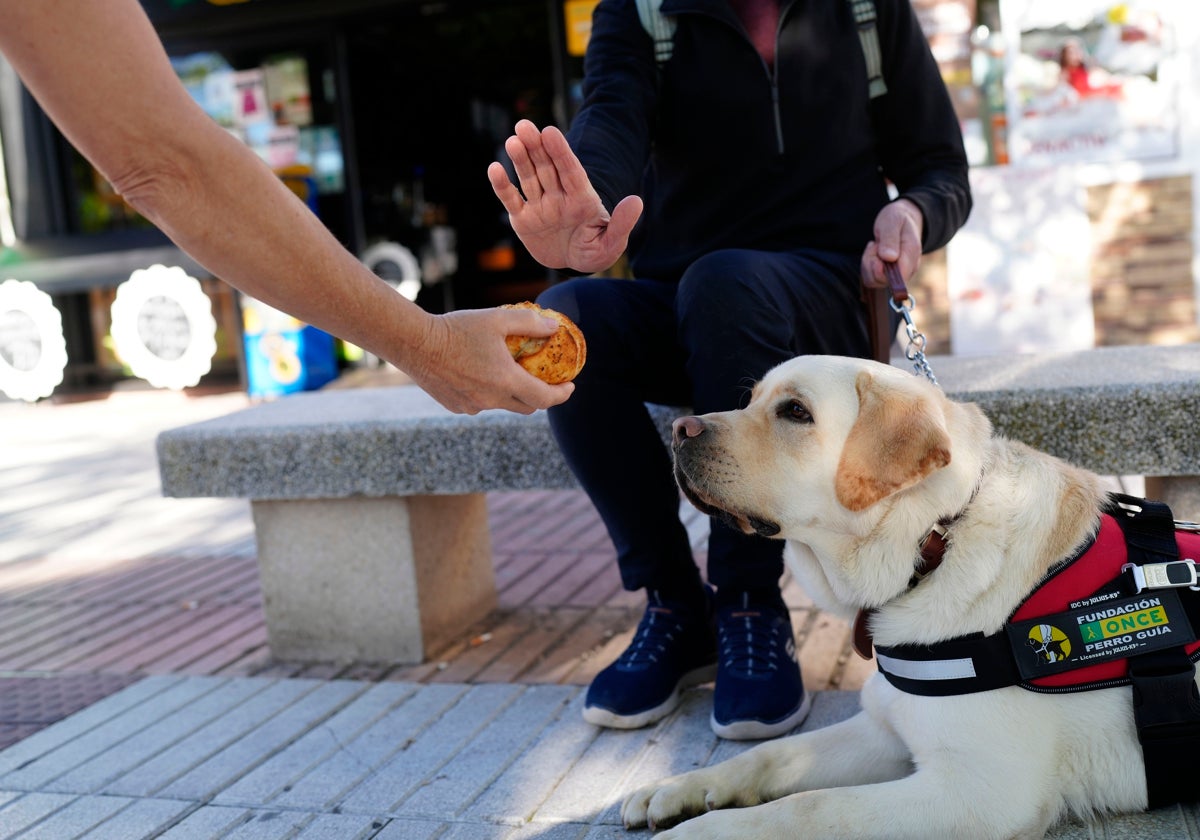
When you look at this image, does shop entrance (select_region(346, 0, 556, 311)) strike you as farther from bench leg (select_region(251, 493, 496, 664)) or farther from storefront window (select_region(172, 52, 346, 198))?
bench leg (select_region(251, 493, 496, 664))

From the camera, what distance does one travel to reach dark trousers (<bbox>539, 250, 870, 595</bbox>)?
2691 mm

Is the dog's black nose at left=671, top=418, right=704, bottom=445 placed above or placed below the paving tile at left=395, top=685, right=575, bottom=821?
above

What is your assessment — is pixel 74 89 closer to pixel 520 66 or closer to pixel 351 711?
pixel 351 711

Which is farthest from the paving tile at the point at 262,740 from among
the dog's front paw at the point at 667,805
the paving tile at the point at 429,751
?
the dog's front paw at the point at 667,805

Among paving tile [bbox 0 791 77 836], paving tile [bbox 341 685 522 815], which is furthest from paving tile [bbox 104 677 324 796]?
paving tile [bbox 341 685 522 815]

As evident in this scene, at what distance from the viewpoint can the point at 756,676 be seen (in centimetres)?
272

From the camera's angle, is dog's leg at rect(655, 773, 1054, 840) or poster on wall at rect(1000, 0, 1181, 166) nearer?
dog's leg at rect(655, 773, 1054, 840)

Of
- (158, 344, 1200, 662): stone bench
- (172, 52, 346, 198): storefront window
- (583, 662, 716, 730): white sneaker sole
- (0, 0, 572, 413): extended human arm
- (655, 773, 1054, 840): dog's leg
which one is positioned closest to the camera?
(0, 0, 572, 413): extended human arm

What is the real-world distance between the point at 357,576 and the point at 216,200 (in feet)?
6.82

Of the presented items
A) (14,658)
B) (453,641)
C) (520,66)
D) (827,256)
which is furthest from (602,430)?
(520,66)

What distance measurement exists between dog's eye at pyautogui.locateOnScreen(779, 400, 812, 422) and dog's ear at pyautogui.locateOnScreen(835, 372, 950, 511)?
0.13 metres

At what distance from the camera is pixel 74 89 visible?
1.55m

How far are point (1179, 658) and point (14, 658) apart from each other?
3705mm

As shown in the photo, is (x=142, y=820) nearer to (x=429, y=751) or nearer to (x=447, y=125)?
(x=429, y=751)
